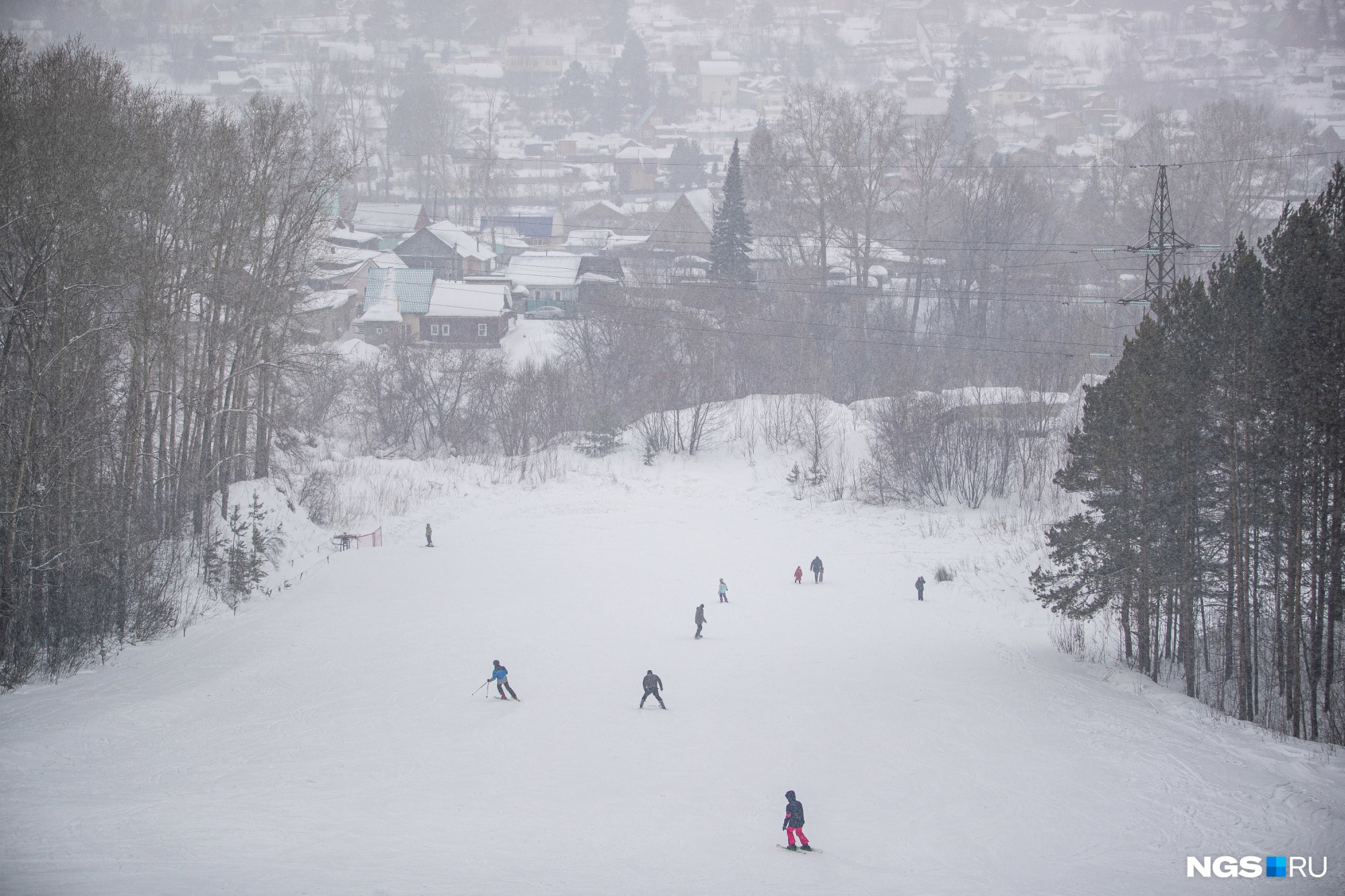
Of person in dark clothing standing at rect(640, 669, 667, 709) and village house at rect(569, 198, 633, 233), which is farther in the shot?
village house at rect(569, 198, 633, 233)

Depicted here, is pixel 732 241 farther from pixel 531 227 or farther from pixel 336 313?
pixel 531 227

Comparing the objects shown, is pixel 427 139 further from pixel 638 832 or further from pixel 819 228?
pixel 638 832

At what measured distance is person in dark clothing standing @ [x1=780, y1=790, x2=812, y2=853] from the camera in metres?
10.9

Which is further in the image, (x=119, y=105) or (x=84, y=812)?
(x=119, y=105)

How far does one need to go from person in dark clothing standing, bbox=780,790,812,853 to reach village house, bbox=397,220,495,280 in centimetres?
5963

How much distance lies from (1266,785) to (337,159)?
26.1m

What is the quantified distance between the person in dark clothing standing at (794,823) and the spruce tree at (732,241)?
42.4 metres

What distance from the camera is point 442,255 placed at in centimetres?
6719

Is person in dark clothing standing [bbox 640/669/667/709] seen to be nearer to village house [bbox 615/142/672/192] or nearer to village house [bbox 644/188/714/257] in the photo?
village house [bbox 644/188/714/257]

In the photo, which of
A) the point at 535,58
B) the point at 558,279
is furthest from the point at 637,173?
the point at 535,58

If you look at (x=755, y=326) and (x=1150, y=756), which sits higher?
(x=755, y=326)

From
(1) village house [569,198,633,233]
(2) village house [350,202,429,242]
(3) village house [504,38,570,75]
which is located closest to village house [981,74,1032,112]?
(3) village house [504,38,570,75]

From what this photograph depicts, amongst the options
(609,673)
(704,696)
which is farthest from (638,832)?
(609,673)

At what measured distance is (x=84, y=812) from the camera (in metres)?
11.3
